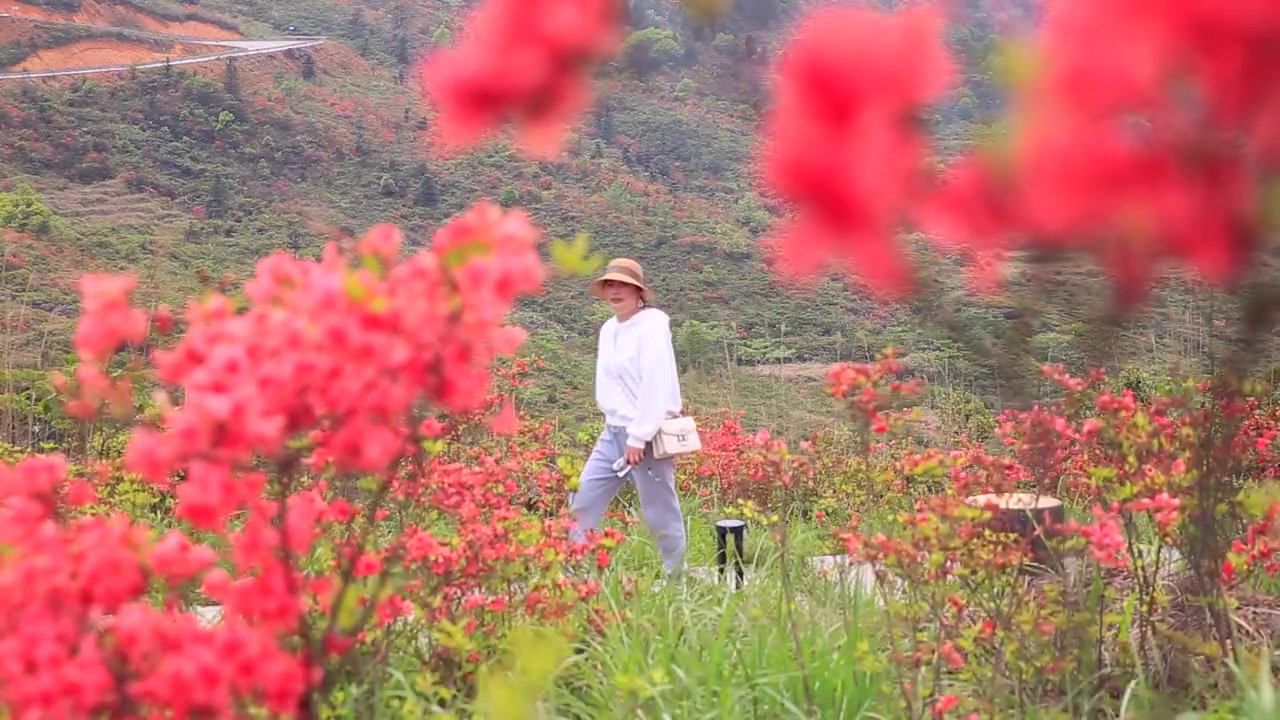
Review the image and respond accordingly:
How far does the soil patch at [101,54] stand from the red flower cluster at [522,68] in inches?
1100

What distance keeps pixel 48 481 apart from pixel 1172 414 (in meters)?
3.83

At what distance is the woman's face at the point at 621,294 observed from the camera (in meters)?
4.33

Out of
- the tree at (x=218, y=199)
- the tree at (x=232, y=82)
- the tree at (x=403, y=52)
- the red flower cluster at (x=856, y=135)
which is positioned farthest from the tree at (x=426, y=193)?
the red flower cluster at (x=856, y=135)

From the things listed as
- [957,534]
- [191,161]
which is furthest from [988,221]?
[191,161]

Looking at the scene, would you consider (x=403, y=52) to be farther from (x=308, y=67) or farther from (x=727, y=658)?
(x=727, y=658)

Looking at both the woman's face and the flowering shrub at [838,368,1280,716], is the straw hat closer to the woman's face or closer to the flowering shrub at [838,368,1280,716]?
the woman's face

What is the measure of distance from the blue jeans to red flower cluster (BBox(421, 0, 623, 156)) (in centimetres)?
350

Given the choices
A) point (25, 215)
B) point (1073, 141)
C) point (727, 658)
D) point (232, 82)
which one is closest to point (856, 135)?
point (1073, 141)

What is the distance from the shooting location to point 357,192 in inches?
853

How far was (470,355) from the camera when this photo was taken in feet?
3.77

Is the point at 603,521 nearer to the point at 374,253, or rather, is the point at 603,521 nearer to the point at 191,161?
the point at 374,253

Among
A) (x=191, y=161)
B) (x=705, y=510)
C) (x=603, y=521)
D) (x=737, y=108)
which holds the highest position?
(x=191, y=161)

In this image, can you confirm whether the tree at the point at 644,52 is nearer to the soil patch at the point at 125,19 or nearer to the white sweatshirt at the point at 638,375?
the white sweatshirt at the point at 638,375

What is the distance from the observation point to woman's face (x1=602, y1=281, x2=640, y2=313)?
4.33 metres
